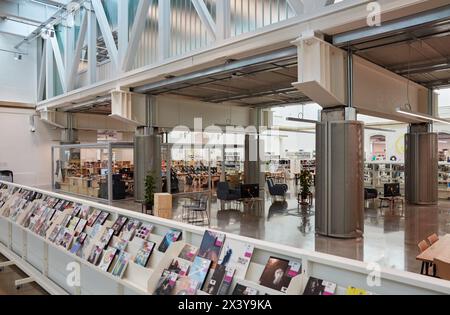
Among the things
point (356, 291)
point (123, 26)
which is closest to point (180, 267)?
point (356, 291)

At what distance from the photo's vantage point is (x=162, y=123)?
11.5 metres

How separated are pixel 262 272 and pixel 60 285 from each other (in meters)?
3.04

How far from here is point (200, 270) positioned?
2.22 metres

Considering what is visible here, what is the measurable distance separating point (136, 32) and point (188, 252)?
331 inches

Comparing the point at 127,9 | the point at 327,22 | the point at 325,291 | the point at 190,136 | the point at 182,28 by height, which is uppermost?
the point at 127,9

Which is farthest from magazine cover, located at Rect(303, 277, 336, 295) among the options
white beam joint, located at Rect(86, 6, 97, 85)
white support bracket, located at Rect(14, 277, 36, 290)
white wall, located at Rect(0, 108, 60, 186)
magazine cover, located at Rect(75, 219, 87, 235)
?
white wall, located at Rect(0, 108, 60, 186)

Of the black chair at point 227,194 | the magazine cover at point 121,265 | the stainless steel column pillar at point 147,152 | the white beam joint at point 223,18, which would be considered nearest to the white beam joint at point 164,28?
the white beam joint at point 223,18

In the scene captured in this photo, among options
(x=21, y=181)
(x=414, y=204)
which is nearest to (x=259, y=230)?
(x=414, y=204)

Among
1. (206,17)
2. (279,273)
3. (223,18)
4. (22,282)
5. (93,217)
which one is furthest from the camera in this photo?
(206,17)

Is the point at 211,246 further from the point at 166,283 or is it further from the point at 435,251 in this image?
the point at 435,251

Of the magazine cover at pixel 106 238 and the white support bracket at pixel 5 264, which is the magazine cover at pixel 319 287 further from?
the white support bracket at pixel 5 264

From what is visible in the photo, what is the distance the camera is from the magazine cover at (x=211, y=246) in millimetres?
2273

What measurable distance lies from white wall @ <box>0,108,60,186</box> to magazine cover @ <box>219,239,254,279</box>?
15561 mm
